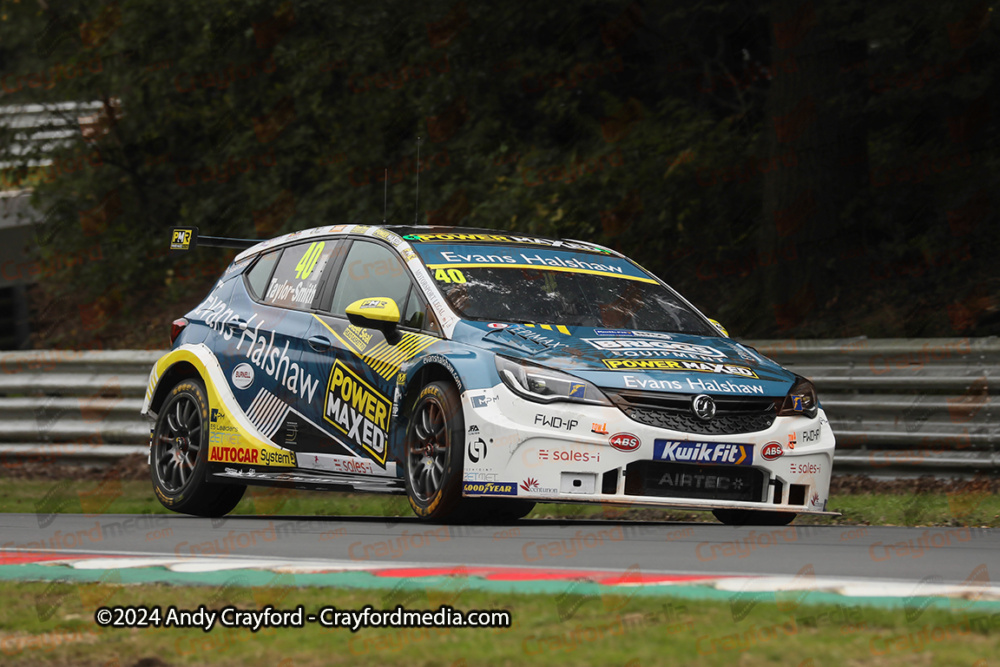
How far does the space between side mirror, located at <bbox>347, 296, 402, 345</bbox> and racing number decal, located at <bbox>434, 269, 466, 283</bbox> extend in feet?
1.22

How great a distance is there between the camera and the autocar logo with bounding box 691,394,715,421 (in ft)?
24.1

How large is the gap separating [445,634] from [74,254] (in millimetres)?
17115

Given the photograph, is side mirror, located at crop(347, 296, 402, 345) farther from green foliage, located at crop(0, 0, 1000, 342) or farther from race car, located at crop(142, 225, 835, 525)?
green foliage, located at crop(0, 0, 1000, 342)

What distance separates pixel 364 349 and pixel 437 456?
104 cm

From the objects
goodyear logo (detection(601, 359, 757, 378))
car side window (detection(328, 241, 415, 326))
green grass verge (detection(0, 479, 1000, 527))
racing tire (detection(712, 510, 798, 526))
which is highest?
car side window (detection(328, 241, 415, 326))

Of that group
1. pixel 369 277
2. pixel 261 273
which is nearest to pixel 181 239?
pixel 261 273

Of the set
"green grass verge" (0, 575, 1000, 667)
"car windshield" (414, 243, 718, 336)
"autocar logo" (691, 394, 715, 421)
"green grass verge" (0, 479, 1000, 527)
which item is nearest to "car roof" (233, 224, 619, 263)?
"car windshield" (414, 243, 718, 336)

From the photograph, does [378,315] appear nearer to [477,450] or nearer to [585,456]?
[477,450]

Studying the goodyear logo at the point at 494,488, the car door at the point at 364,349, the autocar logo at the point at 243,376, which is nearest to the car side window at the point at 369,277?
the car door at the point at 364,349

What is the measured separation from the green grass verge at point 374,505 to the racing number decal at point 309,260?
1.72 m

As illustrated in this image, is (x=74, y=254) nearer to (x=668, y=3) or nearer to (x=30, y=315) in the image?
(x=30, y=315)

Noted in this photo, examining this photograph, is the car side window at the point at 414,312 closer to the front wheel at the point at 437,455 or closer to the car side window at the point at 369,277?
the car side window at the point at 369,277

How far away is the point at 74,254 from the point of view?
20.4 meters

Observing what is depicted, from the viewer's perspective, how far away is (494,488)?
7227mm
